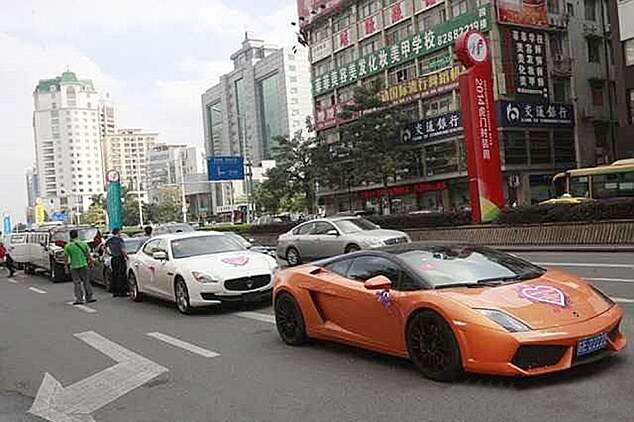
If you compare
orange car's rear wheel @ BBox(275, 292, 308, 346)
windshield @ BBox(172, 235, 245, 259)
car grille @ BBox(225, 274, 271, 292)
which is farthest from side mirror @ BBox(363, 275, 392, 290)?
windshield @ BBox(172, 235, 245, 259)

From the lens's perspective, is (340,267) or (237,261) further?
(237,261)

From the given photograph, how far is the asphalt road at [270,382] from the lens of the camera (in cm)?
546

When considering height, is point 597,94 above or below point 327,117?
below

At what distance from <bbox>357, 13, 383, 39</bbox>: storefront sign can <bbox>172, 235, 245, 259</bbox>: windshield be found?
45699 mm

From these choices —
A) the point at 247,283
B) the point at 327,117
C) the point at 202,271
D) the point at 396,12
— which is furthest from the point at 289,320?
the point at 327,117

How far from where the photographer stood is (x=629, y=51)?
40.4m

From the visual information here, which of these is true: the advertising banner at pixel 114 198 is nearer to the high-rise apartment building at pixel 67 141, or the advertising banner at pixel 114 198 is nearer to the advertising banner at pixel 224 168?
the advertising banner at pixel 224 168

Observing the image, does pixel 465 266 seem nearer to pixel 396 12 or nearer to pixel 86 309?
pixel 86 309

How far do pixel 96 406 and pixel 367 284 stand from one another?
107 inches

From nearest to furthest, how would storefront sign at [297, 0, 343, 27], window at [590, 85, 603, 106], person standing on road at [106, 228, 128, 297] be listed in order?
person standing on road at [106, 228, 128, 297] < window at [590, 85, 603, 106] < storefront sign at [297, 0, 343, 27]

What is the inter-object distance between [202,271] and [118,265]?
5.19m

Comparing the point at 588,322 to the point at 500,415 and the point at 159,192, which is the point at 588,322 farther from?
the point at 159,192

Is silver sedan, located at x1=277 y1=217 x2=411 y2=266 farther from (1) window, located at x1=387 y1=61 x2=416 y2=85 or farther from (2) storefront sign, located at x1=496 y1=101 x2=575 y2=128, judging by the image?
(1) window, located at x1=387 y1=61 x2=416 y2=85

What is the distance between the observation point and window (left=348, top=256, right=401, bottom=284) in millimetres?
7056
